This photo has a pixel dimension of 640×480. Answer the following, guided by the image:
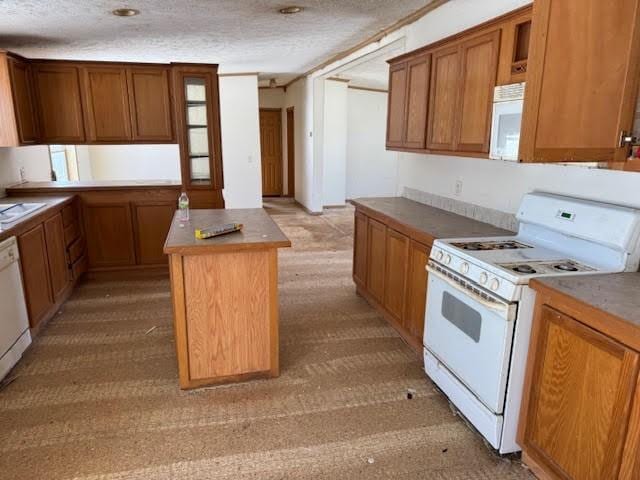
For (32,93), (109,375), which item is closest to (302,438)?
(109,375)

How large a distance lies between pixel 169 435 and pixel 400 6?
333 cm

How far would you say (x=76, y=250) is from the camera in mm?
4191

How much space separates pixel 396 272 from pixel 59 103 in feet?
12.0

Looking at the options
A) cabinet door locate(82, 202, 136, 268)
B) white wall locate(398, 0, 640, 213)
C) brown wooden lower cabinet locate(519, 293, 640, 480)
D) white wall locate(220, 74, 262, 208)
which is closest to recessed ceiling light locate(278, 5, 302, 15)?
white wall locate(398, 0, 640, 213)

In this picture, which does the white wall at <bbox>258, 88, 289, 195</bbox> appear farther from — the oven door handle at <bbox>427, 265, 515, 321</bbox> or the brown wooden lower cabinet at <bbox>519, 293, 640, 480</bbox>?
the brown wooden lower cabinet at <bbox>519, 293, 640, 480</bbox>

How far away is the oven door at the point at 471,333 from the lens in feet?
6.42

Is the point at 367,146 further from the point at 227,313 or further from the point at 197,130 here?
the point at 227,313

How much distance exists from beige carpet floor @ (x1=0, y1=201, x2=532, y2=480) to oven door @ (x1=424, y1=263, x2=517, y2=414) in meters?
0.29

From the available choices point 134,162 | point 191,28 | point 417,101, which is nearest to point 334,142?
point 134,162

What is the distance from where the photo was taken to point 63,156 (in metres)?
6.93

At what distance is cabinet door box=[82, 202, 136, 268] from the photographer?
4.40 meters

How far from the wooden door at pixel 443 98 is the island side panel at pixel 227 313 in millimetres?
1456

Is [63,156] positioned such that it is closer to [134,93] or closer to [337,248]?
[134,93]

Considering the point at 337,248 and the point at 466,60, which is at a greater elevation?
the point at 466,60
